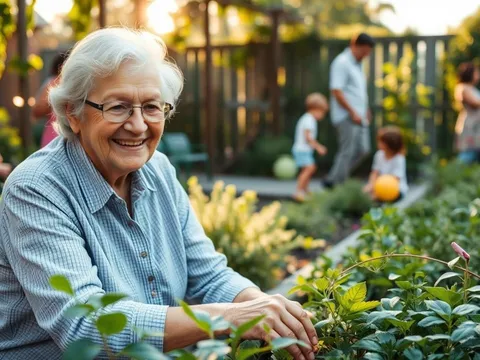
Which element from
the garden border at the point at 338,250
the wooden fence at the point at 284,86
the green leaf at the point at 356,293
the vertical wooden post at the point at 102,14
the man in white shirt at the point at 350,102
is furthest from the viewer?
the wooden fence at the point at 284,86

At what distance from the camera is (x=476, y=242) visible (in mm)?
3023

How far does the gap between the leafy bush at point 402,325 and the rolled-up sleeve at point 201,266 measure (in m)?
0.50

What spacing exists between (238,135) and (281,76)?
120 centimetres

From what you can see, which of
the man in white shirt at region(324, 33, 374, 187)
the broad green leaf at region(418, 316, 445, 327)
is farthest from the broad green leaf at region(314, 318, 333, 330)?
the man in white shirt at region(324, 33, 374, 187)

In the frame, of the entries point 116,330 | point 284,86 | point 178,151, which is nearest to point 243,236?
point 116,330

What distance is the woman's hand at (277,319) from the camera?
1.66m

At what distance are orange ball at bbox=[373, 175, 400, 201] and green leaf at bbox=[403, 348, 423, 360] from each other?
5893 millimetres

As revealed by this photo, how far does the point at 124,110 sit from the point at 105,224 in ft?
1.08

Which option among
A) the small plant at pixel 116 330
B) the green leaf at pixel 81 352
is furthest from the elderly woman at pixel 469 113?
the green leaf at pixel 81 352

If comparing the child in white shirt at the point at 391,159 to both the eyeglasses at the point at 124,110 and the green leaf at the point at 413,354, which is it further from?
the green leaf at the point at 413,354

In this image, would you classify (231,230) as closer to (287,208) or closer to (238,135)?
(287,208)

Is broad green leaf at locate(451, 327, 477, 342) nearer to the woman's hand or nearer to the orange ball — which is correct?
the woman's hand

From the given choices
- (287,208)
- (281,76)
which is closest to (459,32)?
(281,76)

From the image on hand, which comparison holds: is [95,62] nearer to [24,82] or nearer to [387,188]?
[24,82]
